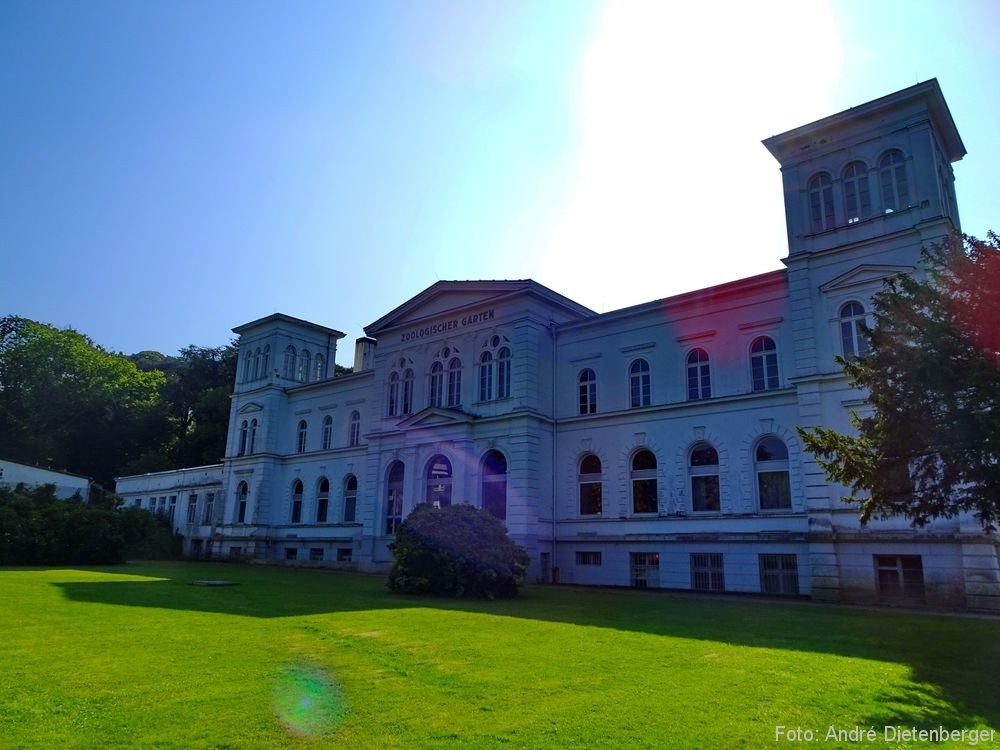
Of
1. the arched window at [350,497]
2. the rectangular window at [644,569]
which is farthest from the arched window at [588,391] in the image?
the arched window at [350,497]

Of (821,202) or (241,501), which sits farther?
(241,501)

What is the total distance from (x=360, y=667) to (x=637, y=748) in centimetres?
447

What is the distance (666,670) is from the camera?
9180 mm

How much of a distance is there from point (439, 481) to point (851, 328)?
1845 centimetres

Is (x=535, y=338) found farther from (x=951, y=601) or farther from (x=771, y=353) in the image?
(x=951, y=601)

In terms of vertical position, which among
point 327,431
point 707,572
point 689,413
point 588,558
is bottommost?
point 707,572

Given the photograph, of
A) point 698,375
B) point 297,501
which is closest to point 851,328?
point 698,375

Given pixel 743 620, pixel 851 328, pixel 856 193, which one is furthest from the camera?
pixel 856 193

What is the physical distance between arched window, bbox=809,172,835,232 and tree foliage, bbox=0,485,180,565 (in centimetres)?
3359

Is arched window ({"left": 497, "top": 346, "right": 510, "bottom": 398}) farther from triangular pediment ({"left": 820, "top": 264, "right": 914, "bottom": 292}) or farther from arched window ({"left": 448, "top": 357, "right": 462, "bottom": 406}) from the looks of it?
triangular pediment ({"left": 820, "top": 264, "right": 914, "bottom": 292})

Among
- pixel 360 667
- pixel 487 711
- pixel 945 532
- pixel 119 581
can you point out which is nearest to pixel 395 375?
pixel 119 581

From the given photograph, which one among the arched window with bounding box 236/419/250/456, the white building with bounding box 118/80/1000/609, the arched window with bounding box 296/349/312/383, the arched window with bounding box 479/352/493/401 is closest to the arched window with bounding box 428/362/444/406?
the white building with bounding box 118/80/1000/609

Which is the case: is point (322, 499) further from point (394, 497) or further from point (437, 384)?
point (437, 384)

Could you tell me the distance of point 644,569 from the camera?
27031 mm
